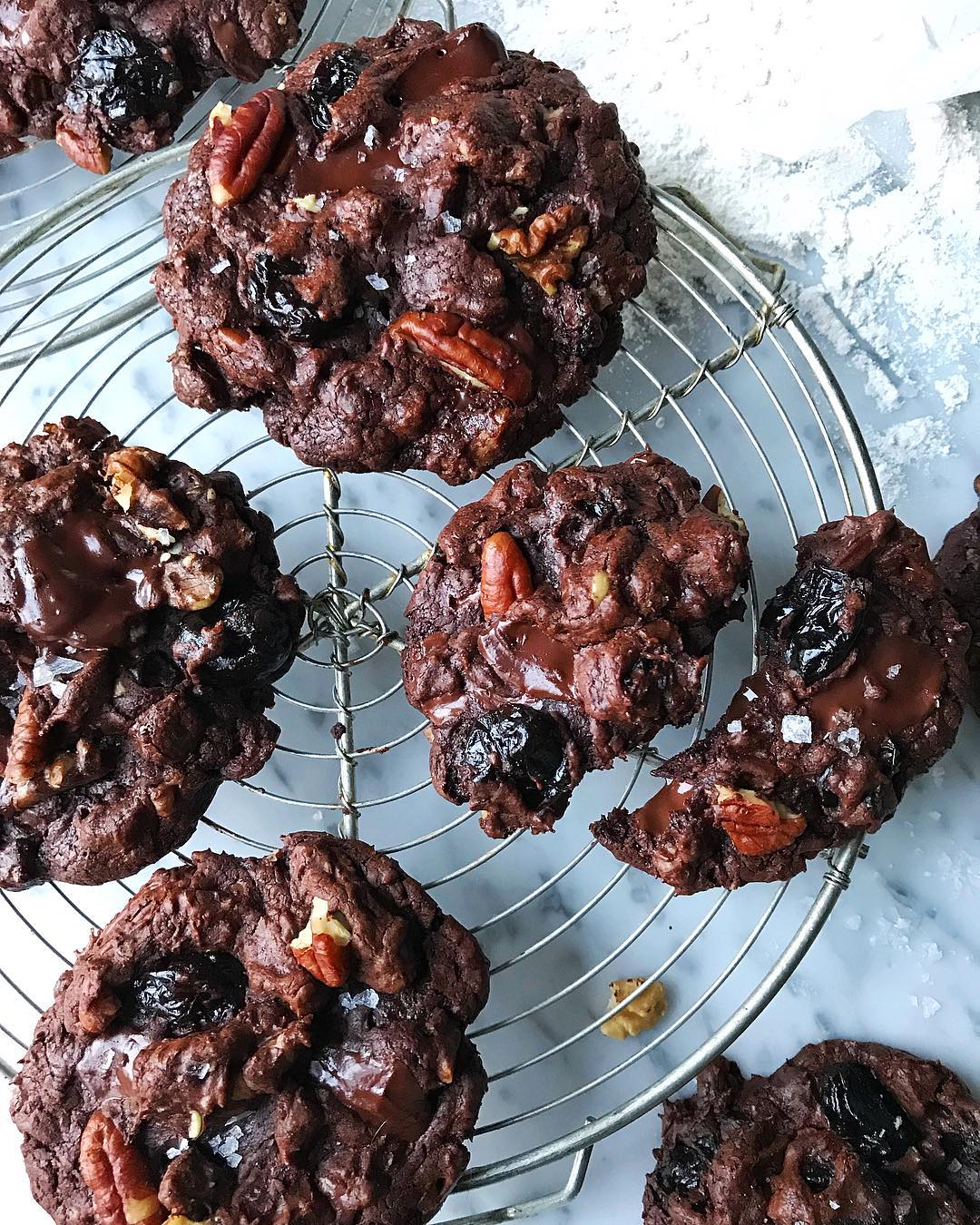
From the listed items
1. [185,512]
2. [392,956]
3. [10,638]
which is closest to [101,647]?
[10,638]

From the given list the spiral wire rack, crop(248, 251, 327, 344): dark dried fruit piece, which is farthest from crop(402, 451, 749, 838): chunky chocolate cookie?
crop(248, 251, 327, 344): dark dried fruit piece

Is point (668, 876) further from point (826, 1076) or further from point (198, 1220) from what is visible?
point (198, 1220)

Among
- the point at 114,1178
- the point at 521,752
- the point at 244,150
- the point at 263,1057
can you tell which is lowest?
the point at 114,1178

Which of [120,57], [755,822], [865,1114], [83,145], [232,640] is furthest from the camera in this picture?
[83,145]

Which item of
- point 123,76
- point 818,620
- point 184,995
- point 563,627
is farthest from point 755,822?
point 123,76

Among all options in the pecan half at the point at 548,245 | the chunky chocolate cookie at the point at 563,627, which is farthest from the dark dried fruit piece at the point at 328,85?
the chunky chocolate cookie at the point at 563,627

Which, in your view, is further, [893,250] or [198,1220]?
[893,250]

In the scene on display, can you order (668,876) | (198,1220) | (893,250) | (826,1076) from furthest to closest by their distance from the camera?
(893,250) < (826,1076) < (668,876) < (198,1220)

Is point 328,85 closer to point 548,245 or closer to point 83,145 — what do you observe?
point 548,245
